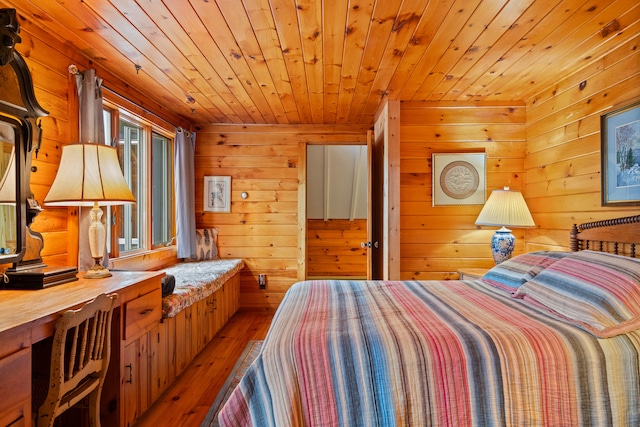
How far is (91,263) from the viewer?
215 cm

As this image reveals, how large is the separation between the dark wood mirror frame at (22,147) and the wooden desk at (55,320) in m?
0.07

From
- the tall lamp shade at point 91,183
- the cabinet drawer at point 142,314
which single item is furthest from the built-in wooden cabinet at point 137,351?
the tall lamp shade at point 91,183

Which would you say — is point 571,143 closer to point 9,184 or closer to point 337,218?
point 9,184

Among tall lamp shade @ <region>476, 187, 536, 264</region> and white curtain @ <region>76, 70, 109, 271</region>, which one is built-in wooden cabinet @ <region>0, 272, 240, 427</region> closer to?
white curtain @ <region>76, 70, 109, 271</region>

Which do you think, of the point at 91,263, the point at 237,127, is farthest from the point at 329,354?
the point at 237,127

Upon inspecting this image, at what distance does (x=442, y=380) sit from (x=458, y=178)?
243cm

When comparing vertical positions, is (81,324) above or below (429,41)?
below

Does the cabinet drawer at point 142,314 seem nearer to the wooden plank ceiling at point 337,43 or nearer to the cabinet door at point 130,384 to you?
the cabinet door at point 130,384

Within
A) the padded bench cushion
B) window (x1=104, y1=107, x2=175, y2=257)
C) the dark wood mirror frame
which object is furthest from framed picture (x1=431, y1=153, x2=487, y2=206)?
the dark wood mirror frame

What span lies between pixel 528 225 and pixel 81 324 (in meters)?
2.94

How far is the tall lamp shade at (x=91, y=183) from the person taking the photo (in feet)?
5.79

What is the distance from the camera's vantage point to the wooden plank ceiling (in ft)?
5.83

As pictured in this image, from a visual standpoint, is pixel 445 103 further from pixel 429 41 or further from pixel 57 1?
pixel 57 1

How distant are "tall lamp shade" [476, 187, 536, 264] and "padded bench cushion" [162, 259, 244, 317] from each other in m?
2.36
